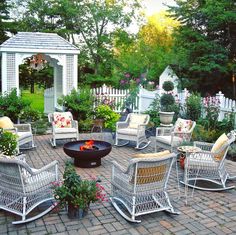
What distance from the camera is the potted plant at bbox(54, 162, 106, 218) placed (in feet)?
12.2

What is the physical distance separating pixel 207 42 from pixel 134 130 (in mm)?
6625

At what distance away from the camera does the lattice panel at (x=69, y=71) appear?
1138 cm

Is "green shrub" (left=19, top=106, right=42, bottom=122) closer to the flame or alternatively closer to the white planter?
the flame

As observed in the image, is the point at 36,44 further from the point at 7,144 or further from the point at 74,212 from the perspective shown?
the point at 74,212

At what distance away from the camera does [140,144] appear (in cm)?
846

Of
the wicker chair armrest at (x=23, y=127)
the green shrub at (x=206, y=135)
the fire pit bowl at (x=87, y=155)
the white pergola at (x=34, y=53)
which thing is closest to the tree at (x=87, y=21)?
the white pergola at (x=34, y=53)

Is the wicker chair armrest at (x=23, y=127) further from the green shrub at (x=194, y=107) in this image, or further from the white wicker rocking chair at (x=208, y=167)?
the green shrub at (x=194, y=107)

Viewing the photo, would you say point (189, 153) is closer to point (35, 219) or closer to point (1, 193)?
point (35, 219)

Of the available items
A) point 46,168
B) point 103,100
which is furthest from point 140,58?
point 46,168

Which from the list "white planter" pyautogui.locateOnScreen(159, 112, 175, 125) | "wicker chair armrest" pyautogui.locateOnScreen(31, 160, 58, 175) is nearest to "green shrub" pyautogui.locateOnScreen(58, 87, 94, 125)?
"white planter" pyautogui.locateOnScreen(159, 112, 175, 125)

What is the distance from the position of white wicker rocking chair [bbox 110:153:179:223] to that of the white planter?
548cm

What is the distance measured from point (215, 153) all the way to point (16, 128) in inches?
190

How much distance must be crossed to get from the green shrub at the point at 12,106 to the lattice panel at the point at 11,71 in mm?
1135

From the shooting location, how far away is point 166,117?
31.3 ft
